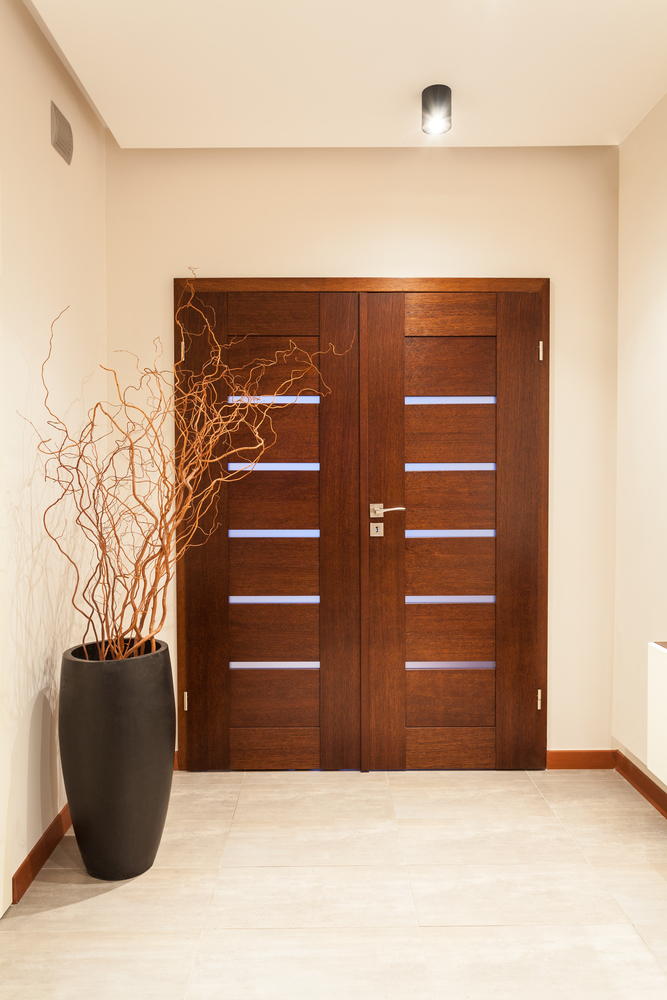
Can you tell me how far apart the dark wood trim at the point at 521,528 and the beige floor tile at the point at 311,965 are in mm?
1266

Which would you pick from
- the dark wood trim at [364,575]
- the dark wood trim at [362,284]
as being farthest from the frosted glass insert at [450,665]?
the dark wood trim at [362,284]

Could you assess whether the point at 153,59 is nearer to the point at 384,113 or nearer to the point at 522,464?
the point at 384,113

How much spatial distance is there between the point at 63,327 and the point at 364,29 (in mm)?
1449

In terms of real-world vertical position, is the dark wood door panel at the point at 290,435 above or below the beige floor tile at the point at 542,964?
above

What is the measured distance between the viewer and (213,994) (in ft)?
5.59

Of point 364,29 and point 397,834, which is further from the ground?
point 364,29

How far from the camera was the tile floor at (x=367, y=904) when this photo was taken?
69.1 inches

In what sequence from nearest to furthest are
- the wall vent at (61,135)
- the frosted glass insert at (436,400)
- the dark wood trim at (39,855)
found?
the dark wood trim at (39,855)
the wall vent at (61,135)
the frosted glass insert at (436,400)

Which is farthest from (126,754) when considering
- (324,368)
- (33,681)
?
(324,368)

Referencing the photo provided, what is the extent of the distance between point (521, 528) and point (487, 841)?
1286mm

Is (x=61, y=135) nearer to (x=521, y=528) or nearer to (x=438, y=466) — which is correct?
(x=438, y=466)

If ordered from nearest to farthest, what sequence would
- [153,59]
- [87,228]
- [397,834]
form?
[153,59]
[397,834]
[87,228]

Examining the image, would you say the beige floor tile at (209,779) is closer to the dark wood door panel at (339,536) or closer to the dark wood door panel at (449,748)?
the dark wood door panel at (339,536)

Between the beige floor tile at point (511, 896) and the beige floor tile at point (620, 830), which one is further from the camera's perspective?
the beige floor tile at point (620, 830)
